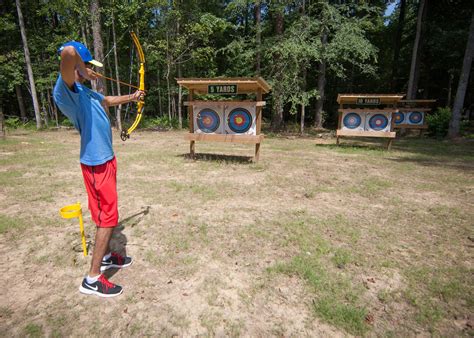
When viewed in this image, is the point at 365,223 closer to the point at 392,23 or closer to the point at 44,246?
the point at 44,246

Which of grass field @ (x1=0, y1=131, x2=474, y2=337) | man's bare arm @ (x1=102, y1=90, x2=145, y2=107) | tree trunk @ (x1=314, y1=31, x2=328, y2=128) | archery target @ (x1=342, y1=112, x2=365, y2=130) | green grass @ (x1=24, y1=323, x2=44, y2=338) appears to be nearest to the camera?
green grass @ (x1=24, y1=323, x2=44, y2=338)

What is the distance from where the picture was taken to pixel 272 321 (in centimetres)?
203

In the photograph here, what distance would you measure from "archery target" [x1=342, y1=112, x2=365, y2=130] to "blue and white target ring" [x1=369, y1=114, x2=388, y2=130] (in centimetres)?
30

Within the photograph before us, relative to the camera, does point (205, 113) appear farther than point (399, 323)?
Yes

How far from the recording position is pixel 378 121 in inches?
397

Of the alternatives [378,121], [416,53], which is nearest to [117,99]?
[378,121]

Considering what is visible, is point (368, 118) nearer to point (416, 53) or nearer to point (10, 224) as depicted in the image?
point (416, 53)

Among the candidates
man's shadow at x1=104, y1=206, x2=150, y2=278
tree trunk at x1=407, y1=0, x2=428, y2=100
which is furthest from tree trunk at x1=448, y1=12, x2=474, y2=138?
man's shadow at x1=104, y1=206, x2=150, y2=278

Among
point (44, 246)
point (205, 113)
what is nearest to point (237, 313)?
point (44, 246)

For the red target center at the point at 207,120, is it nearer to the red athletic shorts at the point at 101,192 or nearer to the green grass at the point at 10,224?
the green grass at the point at 10,224

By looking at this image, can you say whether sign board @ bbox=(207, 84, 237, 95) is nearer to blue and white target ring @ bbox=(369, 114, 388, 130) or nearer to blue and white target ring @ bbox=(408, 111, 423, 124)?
blue and white target ring @ bbox=(369, 114, 388, 130)

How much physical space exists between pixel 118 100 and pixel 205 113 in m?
4.92

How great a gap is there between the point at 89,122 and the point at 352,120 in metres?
10.0

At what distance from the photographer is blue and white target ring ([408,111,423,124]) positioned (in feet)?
48.9
